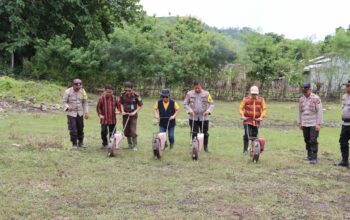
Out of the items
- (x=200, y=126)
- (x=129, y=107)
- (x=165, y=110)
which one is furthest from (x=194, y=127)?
(x=129, y=107)

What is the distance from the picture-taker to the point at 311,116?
465 inches

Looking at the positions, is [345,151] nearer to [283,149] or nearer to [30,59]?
[283,149]

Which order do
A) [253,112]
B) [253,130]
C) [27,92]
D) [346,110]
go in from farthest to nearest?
[27,92]
[253,130]
[253,112]
[346,110]

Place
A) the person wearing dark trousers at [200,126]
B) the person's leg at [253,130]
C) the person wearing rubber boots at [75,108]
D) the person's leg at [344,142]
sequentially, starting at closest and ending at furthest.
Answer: the person's leg at [344,142] < the person's leg at [253,130] < the person wearing rubber boots at [75,108] < the person wearing dark trousers at [200,126]

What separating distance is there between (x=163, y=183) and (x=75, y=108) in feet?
13.7

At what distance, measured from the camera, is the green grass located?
2369cm

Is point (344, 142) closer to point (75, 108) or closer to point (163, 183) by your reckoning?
point (163, 183)

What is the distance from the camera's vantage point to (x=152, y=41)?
107ft

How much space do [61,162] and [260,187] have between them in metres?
4.25

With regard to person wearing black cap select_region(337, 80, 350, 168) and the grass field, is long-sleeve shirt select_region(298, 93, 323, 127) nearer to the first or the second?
person wearing black cap select_region(337, 80, 350, 168)

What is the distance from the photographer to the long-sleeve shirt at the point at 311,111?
11.7m

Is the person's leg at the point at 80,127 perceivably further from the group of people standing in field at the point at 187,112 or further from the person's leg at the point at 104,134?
the person's leg at the point at 104,134

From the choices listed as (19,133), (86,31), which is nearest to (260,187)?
(19,133)

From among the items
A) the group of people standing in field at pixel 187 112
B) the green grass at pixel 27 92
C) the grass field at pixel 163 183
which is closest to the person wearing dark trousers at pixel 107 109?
the group of people standing in field at pixel 187 112
